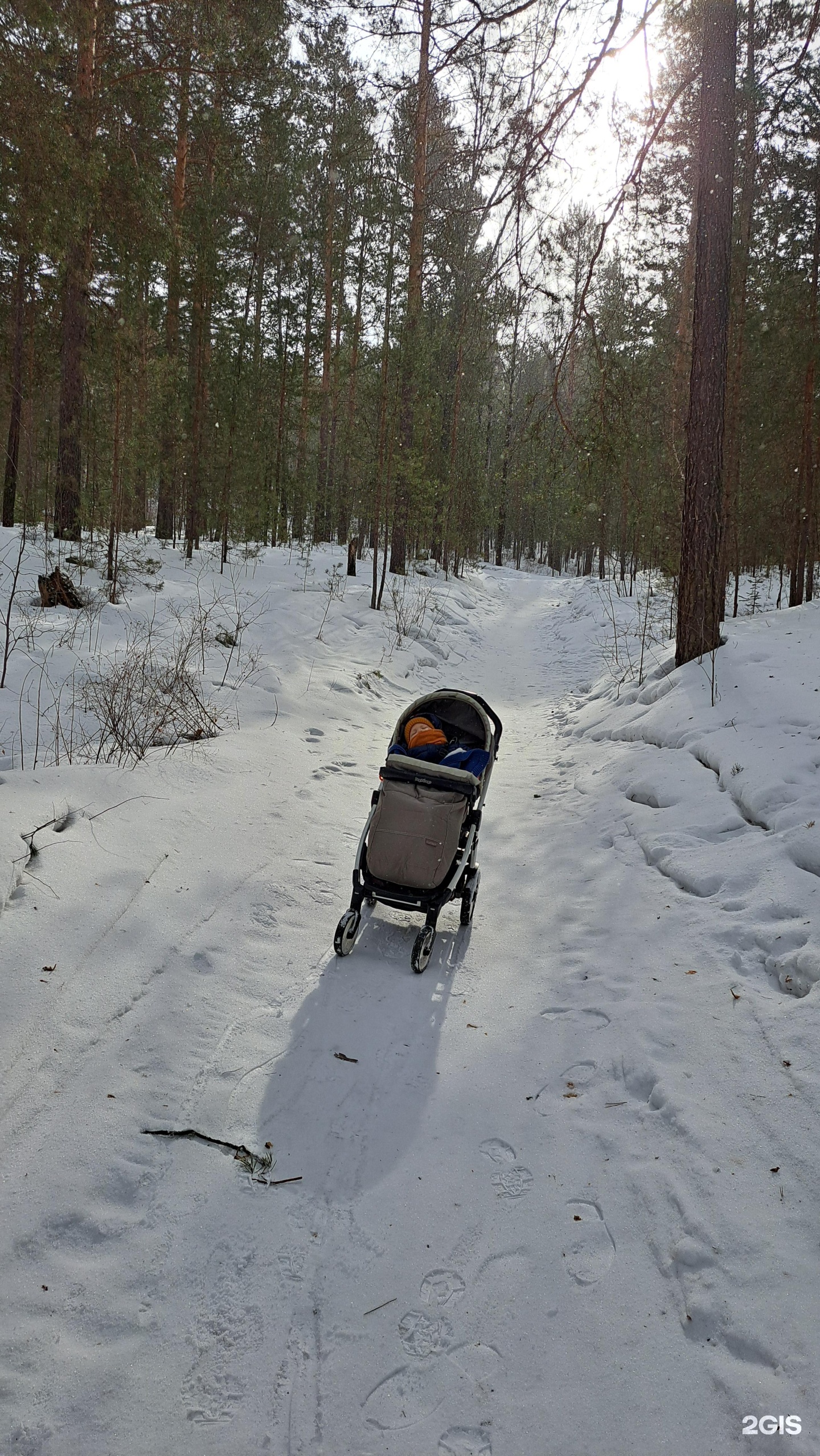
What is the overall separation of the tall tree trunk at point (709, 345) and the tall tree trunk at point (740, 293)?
531 cm

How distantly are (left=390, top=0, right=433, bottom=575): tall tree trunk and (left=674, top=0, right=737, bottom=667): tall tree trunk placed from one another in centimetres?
615

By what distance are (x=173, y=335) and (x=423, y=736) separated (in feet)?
55.3

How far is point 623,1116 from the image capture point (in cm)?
264

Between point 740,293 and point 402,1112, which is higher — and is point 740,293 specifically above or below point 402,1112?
above

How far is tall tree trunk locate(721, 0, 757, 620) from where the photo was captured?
511 inches

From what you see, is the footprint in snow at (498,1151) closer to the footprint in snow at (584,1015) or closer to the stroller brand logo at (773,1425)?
the footprint in snow at (584,1015)

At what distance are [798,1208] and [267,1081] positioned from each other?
1.86 metres

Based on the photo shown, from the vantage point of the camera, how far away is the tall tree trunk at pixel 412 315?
12766 mm

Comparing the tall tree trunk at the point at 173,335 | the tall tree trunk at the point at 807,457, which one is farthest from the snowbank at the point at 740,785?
the tall tree trunk at the point at 173,335

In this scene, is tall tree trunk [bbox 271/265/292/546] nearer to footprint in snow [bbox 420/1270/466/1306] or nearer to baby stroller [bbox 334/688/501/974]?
baby stroller [bbox 334/688/501/974]

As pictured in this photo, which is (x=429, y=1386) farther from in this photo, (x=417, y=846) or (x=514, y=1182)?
(x=417, y=846)

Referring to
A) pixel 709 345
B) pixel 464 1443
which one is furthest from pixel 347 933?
pixel 709 345

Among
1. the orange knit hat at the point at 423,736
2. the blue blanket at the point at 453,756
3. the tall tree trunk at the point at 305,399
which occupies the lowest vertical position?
the blue blanket at the point at 453,756

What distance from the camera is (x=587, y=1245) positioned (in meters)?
2.17
